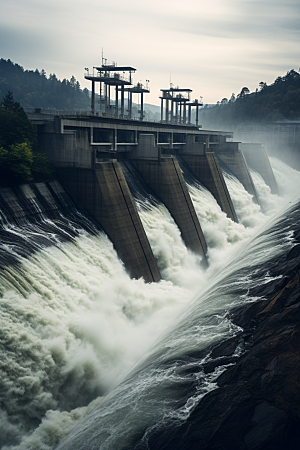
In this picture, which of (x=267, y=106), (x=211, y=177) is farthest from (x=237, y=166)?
(x=267, y=106)

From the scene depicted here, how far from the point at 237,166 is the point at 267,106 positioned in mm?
81241

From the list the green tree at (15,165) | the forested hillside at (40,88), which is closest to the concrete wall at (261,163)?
Result: the green tree at (15,165)

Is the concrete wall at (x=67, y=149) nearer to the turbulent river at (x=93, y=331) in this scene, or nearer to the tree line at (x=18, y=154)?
the tree line at (x=18, y=154)

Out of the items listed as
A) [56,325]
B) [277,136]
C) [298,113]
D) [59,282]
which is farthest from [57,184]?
[298,113]

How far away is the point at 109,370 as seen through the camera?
58.9ft

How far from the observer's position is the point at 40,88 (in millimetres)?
175000

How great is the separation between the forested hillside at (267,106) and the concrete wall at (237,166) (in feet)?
227

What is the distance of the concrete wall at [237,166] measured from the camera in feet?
177

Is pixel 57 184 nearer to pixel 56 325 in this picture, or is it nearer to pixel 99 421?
pixel 56 325

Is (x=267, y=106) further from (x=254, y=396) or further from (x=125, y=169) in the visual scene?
(x=254, y=396)

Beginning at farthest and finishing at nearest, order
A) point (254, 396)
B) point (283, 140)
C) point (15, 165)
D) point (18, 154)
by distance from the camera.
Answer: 1. point (283, 140)
2. point (18, 154)
3. point (15, 165)
4. point (254, 396)

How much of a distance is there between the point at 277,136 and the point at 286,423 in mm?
86169

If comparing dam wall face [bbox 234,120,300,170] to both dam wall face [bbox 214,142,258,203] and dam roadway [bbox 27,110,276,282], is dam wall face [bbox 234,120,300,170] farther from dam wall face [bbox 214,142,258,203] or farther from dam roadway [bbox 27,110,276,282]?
dam roadway [bbox 27,110,276,282]

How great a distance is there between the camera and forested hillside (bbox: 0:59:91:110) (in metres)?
160
